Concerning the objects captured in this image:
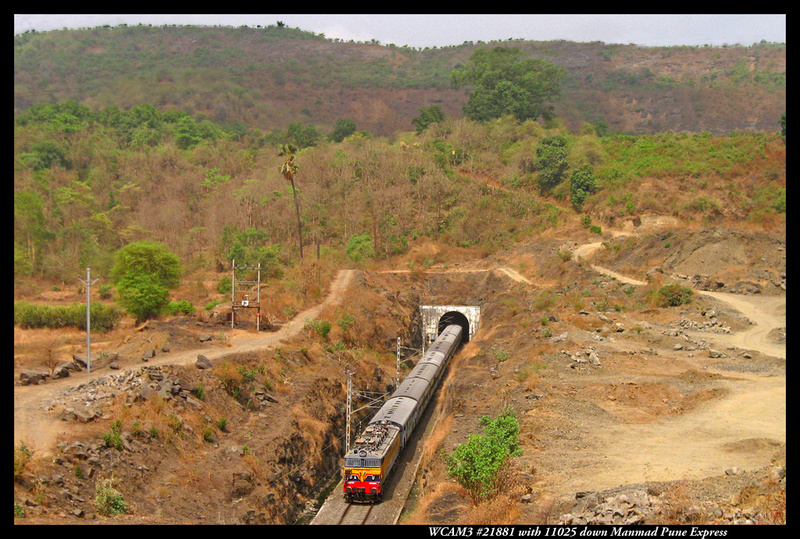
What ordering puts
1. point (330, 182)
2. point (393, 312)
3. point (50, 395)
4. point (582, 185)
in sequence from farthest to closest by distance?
point (330, 182)
point (582, 185)
point (393, 312)
point (50, 395)

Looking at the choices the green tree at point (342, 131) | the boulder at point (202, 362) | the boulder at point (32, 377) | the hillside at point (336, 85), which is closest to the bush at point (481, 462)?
the boulder at point (202, 362)

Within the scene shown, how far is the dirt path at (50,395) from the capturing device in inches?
1072

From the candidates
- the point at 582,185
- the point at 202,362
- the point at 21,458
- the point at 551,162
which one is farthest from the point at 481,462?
the point at 551,162

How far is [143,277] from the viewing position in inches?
1959

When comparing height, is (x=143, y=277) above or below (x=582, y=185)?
below

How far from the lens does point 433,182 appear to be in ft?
293

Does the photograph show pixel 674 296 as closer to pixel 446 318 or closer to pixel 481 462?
pixel 446 318

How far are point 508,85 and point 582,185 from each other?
33.0 metres

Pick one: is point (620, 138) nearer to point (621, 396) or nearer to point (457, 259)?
point (457, 259)

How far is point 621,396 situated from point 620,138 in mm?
83639

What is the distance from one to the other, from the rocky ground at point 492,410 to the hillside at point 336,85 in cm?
9078

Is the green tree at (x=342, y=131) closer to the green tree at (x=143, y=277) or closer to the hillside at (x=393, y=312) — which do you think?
the hillside at (x=393, y=312)
